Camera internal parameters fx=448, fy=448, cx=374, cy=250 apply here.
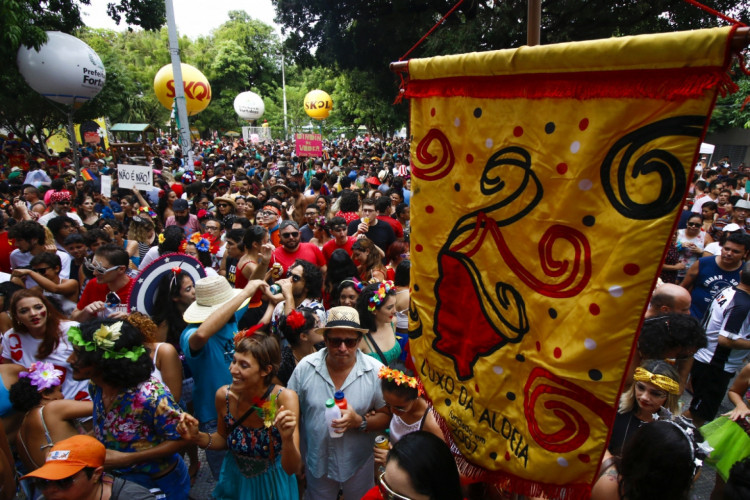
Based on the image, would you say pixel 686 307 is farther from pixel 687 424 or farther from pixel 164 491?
pixel 164 491

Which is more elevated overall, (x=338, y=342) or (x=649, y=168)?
(x=649, y=168)

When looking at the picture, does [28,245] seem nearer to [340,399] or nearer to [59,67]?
[340,399]

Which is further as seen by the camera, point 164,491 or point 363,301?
point 363,301

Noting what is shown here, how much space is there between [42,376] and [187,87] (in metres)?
11.8

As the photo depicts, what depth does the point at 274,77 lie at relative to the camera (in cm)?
4878

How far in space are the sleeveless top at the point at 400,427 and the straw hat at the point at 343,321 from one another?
1.92 ft

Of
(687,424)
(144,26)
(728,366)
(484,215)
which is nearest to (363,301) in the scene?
(484,215)

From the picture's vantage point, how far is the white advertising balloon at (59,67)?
9.90 metres

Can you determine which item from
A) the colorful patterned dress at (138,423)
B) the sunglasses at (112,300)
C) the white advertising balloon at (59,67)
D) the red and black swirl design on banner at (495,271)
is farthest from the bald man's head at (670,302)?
the white advertising balloon at (59,67)

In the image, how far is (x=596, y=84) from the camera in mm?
1472

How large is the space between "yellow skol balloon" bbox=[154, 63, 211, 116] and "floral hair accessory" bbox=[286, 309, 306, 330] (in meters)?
11.4

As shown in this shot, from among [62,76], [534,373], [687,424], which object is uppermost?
[62,76]

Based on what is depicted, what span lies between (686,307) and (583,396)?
2.80 metres

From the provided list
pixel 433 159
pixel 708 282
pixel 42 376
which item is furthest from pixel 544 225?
pixel 708 282
